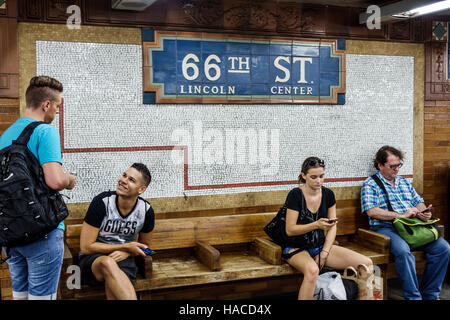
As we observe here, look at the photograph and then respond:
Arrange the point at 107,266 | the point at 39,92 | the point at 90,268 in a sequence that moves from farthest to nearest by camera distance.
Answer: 1. the point at 90,268
2. the point at 107,266
3. the point at 39,92

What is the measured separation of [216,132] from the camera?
4.76 meters

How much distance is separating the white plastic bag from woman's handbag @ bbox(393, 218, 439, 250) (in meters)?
1.03

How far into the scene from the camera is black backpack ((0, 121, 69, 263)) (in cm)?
281

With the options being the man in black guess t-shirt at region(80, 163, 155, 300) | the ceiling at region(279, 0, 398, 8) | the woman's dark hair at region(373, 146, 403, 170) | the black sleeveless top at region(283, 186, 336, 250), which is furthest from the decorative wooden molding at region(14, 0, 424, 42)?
the black sleeveless top at region(283, 186, 336, 250)

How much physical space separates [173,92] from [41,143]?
1.84 metres

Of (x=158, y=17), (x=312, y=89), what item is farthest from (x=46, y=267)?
(x=312, y=89)

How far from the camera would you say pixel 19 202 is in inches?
111

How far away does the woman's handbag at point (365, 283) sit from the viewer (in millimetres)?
4160

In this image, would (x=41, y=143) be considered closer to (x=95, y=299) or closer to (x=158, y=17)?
(x=95, y=299)

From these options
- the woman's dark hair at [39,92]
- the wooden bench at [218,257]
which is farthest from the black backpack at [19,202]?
the wooden bench at [218,257]

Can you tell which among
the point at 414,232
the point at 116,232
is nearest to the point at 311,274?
the point at 414,232

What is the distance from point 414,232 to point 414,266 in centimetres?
34

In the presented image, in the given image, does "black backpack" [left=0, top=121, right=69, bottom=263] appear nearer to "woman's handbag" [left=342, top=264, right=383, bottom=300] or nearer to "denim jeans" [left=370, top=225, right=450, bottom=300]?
"woman's handbag" [left=342, top=264, right=383, bottom=300]

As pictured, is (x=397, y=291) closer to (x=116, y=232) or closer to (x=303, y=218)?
(x=303, y=218)
